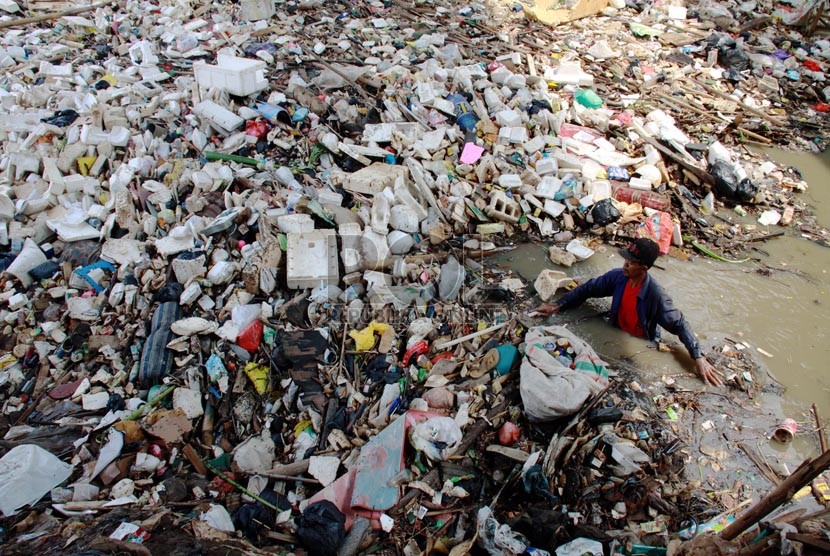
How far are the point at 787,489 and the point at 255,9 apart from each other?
31.1 feet

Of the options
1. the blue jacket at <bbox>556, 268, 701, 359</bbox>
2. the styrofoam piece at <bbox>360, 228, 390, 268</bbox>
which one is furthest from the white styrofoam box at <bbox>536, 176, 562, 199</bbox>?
the styrofoam piece at <bbox>360, 228, 390, 268</bbox>

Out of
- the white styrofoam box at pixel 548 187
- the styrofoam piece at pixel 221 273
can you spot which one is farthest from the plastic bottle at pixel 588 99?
the styrofoam piece at pixel 221 273

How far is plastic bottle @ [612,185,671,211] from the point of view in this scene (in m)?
5.84

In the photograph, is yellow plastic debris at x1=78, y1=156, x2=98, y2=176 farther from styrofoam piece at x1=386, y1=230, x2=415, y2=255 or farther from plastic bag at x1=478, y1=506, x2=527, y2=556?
plastic bag at x1=478, y1=506, x2=527, y2=556

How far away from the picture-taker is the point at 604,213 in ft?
18.3

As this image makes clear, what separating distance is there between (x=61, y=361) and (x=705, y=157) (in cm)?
760

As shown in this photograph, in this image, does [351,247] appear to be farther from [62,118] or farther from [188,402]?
[62,118]

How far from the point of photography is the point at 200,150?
567 cm

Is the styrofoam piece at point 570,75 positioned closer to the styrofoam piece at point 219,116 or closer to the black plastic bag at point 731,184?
the black plastic bag at point 731,184

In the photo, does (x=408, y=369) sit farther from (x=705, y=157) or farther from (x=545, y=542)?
(x=705, y=157)

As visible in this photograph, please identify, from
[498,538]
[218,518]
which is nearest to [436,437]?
[498,538]

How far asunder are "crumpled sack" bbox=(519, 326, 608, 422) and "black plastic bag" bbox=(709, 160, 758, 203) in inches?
145

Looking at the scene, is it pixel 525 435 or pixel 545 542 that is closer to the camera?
pixel 545 542

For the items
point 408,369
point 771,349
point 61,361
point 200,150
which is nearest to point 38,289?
point 61,361
